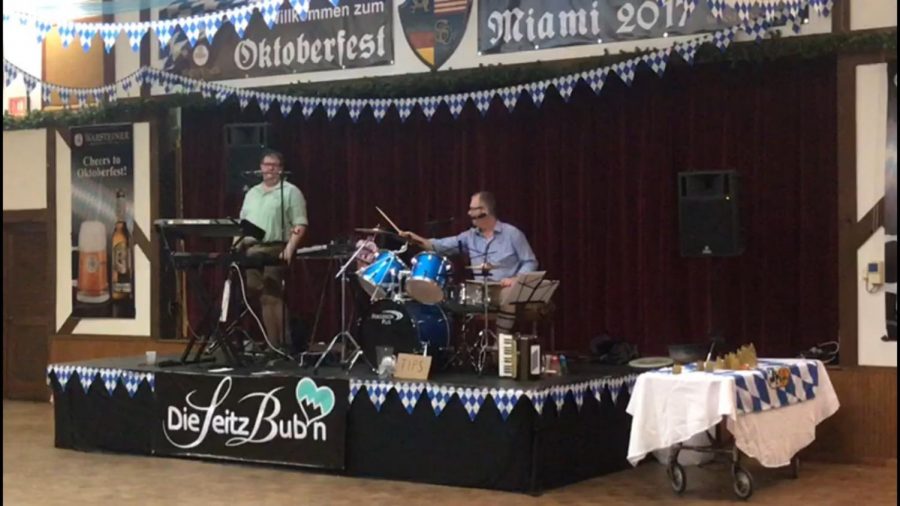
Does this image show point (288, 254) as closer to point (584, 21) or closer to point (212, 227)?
point (212, 227)

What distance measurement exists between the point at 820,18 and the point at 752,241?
1.61 meters

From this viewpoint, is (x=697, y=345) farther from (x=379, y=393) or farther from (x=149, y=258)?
(x=149, y=258)

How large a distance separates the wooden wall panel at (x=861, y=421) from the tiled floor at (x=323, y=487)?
0.14m

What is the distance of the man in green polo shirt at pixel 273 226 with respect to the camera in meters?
9.07

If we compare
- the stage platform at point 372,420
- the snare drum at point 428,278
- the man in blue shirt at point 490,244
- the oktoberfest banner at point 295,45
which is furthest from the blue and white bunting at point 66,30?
the snare drum at point 428,278

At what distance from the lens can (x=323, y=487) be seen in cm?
737

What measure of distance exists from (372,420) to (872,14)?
170 inches

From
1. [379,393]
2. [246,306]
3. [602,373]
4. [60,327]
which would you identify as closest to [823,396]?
[602,373]

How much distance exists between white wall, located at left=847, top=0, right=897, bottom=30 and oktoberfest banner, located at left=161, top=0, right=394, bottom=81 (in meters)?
3.63

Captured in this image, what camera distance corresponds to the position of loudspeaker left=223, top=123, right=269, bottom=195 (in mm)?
10180

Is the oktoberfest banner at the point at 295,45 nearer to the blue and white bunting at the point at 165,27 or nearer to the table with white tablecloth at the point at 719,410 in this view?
the blue and white bunting at the point at 165,27

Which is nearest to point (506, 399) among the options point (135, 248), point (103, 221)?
point (135, 248)

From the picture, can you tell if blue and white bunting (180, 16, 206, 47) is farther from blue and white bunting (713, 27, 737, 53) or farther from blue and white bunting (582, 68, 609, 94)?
blue and white bunting (713, 27, 737, 53)

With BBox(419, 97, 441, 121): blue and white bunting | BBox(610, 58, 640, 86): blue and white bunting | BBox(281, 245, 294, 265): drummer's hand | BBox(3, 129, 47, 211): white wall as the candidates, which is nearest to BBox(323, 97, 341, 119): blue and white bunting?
BBox(419, 97, 441, 121): blue and white bunting
